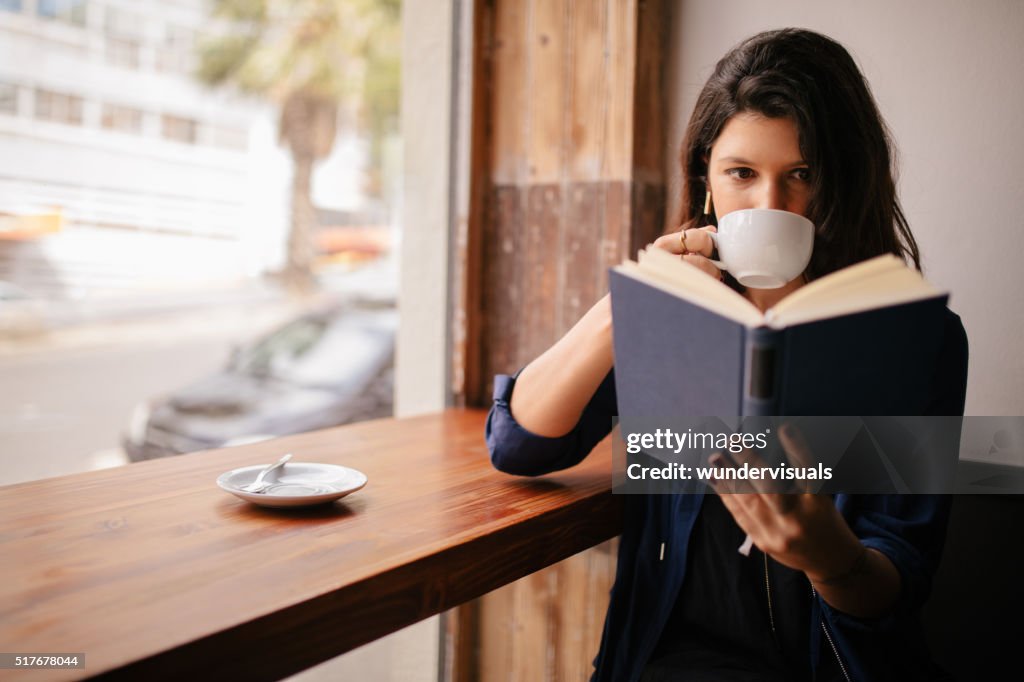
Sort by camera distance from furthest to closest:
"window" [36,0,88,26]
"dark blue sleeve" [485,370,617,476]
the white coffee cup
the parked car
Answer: "window" [36,0,88,26] → the parked car → "dark blue sleeve" [485,370,617,476] → the white coffee cup

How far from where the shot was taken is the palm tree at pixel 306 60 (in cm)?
937

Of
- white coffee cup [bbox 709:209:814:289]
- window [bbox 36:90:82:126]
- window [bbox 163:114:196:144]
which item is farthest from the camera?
window [bbox 163:114:196:144]

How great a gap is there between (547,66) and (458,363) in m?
0.77

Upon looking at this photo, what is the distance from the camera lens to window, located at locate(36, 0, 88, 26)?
27.8ft

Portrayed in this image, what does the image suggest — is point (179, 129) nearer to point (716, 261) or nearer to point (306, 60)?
point (306, 60)

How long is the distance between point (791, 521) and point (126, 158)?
11187mm

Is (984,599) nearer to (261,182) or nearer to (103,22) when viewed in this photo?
(103,22)

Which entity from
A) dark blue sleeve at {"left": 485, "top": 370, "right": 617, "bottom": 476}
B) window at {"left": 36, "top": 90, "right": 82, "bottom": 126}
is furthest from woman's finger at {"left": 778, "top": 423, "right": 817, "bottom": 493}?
window at {"left": 36, "top": 90, "right": 82, "bottom": 126}

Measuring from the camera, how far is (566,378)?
1.12m

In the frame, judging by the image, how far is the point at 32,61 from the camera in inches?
352

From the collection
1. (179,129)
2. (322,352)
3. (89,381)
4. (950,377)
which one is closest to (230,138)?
(179,129)

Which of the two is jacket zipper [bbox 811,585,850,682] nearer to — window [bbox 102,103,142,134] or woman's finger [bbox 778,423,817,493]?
woman's finger [bbox 778,423,817,493]

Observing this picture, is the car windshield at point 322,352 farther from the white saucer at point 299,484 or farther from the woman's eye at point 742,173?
the woman's eye at point 742,173

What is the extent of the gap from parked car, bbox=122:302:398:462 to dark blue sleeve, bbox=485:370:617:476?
2.34 meters
